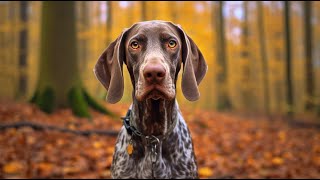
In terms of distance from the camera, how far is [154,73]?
2.67m

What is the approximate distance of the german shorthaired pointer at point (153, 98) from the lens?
304 centimetres

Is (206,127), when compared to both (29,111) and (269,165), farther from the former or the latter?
(29,111)

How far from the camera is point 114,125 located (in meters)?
8.45

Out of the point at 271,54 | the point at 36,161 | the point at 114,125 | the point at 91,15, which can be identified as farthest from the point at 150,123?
the point at 271,54

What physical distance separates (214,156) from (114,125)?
9.00 ft

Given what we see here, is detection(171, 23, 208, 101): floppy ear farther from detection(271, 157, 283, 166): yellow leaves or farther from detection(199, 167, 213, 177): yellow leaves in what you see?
detection(271, 157, 283, 166): yellow leaves

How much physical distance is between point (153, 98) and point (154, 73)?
1.18ft

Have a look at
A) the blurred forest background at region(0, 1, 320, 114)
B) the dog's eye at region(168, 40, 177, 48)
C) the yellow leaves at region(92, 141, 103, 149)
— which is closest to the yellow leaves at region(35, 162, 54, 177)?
the yellow leaves at region(92, 141, 103, 149)

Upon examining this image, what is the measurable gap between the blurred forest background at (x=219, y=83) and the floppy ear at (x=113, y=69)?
254 cm

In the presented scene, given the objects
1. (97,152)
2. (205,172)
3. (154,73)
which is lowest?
(205,172)

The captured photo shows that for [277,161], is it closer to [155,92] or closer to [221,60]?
[155,92]

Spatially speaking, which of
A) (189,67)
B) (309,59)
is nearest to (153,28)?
(189,67)

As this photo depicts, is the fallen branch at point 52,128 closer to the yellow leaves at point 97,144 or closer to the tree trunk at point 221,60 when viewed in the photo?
the yellow leaves at point 97,144

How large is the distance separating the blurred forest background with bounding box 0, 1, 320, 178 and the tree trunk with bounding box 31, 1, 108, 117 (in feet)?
0.26
